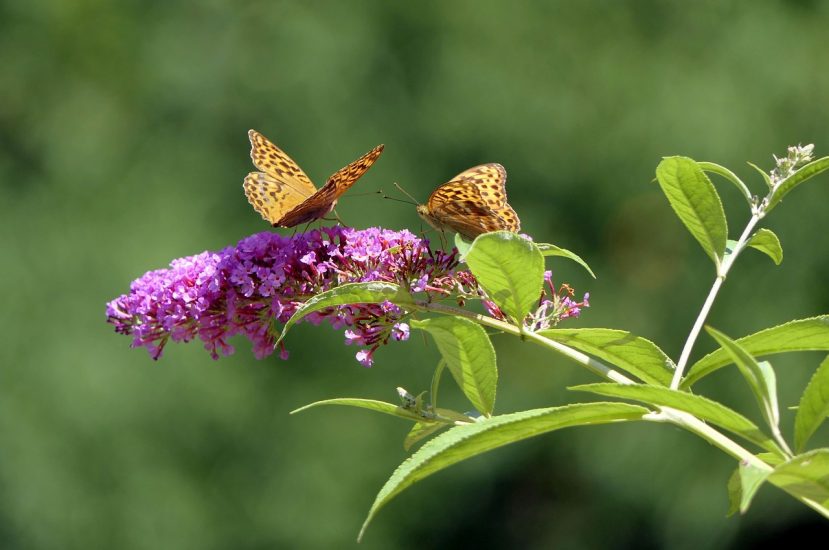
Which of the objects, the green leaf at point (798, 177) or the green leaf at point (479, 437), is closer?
the green leaf at point (479, 437)

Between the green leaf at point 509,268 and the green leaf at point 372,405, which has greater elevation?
the green leaf at point 509,268

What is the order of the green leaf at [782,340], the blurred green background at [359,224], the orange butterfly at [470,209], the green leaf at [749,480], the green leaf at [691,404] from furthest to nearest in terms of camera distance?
1. the blurred green background at [359,224]
2. the orange butterfly at [470,209]
3. the green leaf at [782,340]
4. the green leaf at [691,404]
5. the green leaf at [749,480]

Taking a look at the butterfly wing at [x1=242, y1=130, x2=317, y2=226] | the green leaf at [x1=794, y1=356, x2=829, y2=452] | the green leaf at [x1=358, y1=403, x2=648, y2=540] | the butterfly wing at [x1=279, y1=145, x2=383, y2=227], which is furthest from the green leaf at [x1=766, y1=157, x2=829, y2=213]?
the butterfly wing at [x1=242, y1=130, x2=317, y2=226]

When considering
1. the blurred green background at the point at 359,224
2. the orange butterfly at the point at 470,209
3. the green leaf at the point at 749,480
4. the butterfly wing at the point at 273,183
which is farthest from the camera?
the blurred green background at the point at 359,224

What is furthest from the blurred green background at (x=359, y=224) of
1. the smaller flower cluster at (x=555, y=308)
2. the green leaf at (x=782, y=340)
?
the green leaf at (x=782, y=340)

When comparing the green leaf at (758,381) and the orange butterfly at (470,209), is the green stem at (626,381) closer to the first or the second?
the green leaf at (758,381)

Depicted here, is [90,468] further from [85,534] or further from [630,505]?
[630,505]
